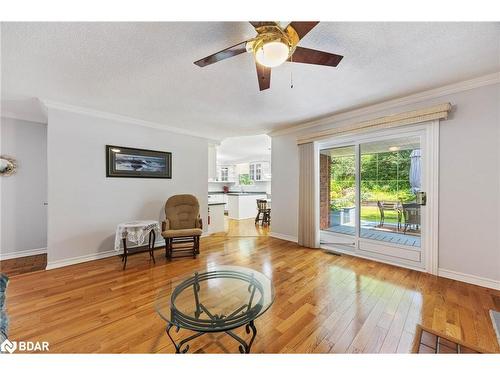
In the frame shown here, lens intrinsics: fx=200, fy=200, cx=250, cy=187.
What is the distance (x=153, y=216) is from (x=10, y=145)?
2.57m

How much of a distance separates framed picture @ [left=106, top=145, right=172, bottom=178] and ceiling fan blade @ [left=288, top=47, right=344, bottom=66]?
3.19 metres

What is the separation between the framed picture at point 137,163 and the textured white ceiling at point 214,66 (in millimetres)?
705

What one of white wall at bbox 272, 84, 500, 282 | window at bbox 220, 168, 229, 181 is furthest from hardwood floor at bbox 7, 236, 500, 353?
window at bbox 220, 168, 229, 181

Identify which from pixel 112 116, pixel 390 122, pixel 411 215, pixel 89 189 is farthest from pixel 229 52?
pixel 411 215

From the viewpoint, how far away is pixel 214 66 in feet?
6.62

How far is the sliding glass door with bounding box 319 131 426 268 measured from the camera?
2.84 metres

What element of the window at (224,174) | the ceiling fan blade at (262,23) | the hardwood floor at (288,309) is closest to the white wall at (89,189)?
the hardwood floor at (288,309)

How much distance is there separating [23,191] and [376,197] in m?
6.01

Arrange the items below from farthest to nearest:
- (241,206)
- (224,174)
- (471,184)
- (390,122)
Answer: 1. (224,174)
2. (241,206)
3. (390,122)
4. (471,184)

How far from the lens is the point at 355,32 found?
1.54 metres

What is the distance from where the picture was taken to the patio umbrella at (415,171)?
278cm

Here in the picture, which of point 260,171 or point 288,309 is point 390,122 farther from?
point 260,171
